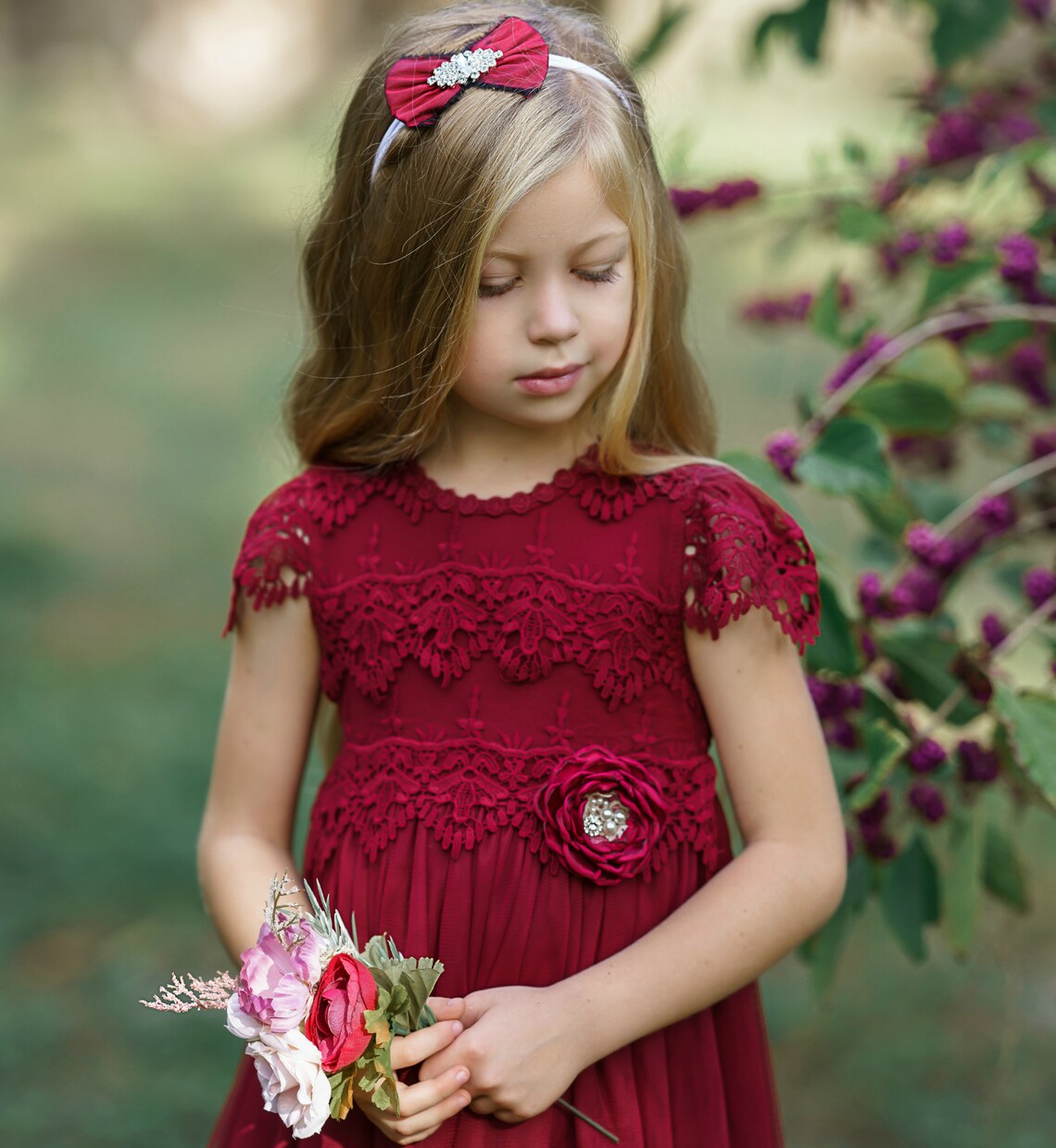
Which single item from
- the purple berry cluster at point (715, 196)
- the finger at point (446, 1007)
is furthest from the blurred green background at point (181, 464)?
the finger at point (446, 1007)

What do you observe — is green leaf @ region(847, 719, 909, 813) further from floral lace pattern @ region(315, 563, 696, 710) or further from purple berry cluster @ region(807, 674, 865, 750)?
floral lace pattern @ region(315, 563, 696, 710)

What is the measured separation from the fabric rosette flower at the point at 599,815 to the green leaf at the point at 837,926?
430 mm

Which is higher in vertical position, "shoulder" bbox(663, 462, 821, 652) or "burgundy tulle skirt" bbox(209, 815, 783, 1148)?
"shoulder" bbox(663, 462, 821, 652)

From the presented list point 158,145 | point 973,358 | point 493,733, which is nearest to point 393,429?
point 493,733

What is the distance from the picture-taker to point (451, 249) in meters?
1.39

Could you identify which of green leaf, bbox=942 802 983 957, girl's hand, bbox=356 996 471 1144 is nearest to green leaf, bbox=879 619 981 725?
green leaf, bbox=942 802 983 957

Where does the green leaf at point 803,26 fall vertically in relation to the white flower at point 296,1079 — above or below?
above

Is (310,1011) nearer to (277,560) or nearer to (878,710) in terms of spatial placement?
(277,560)

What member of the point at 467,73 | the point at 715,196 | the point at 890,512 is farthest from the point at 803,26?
the point at 467,73

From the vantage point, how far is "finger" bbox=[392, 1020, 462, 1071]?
1.27 metres

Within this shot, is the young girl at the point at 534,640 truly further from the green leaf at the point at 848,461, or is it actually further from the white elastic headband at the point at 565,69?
the green leaf at the point at 848,461

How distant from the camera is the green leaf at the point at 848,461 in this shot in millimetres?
1623

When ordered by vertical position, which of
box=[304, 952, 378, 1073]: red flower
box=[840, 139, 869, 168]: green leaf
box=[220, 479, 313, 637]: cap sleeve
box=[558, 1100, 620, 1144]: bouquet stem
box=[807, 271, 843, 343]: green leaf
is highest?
box=[840, 139, 869, 168]: green leaf

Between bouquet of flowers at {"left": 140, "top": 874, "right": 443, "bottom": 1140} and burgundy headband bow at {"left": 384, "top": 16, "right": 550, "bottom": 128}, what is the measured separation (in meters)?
0.69
